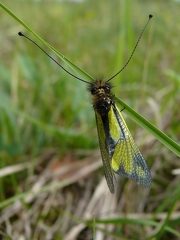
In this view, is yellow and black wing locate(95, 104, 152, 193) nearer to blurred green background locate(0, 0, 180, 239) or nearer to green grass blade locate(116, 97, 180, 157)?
blurred green background locate(0, 0, 180, 239)

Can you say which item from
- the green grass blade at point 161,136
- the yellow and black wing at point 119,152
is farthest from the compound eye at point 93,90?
the green grass blade at point 161,136

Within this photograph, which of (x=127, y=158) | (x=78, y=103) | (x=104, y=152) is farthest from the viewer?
(x=78, y=103)

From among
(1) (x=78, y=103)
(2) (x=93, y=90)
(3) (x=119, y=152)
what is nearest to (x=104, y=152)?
(3) (x=119, y=152)

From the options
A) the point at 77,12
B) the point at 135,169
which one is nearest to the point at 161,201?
the point at 135,169

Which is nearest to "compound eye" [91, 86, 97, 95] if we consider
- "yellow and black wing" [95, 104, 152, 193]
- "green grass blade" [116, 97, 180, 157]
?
"yellow and black wing" [95, 104, 152, 193]

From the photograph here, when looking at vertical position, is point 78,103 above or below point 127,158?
above

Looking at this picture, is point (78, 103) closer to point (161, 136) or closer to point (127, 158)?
point (127, 158)
